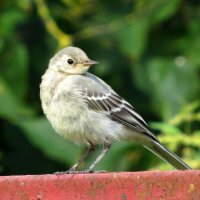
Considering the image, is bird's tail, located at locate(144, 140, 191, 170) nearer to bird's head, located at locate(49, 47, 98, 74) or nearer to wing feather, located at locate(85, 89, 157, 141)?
wing feather, located at locate(85, 89, 157, 141)

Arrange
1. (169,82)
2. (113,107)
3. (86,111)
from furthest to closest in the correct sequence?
(169,82) < (113,107) < (86,111)

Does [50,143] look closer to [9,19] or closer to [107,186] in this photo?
[9,19]

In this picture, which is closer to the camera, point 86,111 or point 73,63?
point 86,111

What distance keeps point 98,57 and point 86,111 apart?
264cm

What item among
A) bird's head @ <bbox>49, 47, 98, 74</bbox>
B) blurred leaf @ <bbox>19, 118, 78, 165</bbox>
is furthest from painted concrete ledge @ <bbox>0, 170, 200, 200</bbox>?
blurred leaf @ <bbox>19, 118, 78, 165</bbox>

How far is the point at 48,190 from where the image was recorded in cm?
374

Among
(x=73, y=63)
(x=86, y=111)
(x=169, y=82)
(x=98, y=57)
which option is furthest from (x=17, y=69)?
(x=86, y=111)

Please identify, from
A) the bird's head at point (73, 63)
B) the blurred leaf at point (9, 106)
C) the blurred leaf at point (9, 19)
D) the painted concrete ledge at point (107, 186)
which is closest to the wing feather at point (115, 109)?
the bird's head at point (73, 63)

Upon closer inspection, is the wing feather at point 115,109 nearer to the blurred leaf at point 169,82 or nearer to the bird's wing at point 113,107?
the bird's wing at point 113,107

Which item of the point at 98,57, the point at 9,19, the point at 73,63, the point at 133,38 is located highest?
the point at 9,19

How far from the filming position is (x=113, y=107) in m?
5.84

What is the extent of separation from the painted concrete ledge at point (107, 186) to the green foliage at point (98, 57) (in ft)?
10.5

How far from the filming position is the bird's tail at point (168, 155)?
17.7 ft

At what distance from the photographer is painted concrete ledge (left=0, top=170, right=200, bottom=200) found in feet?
11.8
